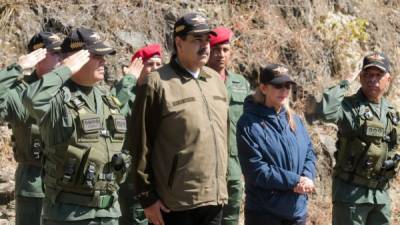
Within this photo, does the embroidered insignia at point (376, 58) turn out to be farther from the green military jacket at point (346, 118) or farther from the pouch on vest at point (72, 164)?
the pouch on vest at point (72, 164)

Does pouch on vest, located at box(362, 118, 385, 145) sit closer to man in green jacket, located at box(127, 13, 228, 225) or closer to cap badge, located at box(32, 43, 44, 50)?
man in green jacket, located at box(127, 13, 228, 225)

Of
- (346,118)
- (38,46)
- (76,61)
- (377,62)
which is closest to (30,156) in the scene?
(38,46)

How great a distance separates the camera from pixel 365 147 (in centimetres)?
641

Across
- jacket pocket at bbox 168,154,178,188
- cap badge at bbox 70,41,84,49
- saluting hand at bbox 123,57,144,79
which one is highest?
cap badge at bbox 70,41,84,49

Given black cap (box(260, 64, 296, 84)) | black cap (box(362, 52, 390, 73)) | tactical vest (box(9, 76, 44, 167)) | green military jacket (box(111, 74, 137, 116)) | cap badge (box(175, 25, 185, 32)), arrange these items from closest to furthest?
cap badge (box(175, 25, 185, 32)) → black cap (box(260, 64, 296, 84)) → tactical vest (box(9, 76, 44, 167)) → green military jacket (box(111, 74, 137, 116)) → black cap (box(362, 52, 390, 73))

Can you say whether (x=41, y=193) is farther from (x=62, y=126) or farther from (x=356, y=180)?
(x=356, y=180)

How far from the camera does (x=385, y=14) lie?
12.5 m

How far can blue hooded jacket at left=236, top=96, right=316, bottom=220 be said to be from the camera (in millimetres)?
5406

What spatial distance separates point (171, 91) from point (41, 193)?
2100mm

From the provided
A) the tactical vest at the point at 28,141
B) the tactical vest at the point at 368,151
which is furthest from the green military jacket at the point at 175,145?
the tactical vest at the point at 368,151

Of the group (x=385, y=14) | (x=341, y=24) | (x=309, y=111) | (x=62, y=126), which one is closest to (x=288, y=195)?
(x=62, y=126)

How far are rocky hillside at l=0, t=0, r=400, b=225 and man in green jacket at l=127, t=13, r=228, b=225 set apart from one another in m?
3.76

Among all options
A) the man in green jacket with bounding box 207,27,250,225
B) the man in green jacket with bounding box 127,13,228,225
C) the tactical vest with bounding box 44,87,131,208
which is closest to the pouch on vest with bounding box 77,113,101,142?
the tactical vest with bounding box 44,87,131,208

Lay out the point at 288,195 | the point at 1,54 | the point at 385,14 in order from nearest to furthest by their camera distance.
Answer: the point at 288,195, the point at 1,54, the point at 385,14
